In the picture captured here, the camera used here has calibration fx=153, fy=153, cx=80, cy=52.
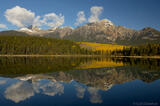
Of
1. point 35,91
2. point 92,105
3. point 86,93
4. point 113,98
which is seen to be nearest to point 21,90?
point 35,91

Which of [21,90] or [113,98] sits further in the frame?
[21,90]

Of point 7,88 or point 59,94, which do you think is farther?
point 7,88

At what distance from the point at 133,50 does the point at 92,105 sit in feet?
584

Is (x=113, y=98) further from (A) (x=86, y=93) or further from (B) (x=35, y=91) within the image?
(B) (x=35, y=91)

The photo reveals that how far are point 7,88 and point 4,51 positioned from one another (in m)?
191

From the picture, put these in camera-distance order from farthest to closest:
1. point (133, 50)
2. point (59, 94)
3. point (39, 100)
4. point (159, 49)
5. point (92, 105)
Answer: point (133, 50)
point (159, 49)
point (59, 94)
point (39, 100)
point (92, 105)

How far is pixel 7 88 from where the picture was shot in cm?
2247

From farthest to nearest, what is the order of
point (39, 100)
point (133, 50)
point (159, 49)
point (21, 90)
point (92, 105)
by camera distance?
point (133, 50) → point (159, 49) → point (21, 90) → point (39, 100) → point (92, 105)

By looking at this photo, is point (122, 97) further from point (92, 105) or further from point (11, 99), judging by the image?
point (11, 99)

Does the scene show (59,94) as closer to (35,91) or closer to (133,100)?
(35,91)

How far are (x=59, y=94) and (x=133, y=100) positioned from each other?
29.5 ft

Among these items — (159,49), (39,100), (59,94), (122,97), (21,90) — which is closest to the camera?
(39,100)

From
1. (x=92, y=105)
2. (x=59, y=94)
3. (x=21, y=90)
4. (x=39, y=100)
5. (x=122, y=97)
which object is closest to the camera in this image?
(x=92, y=105)

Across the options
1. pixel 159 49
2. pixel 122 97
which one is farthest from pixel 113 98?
pixel 159 49
